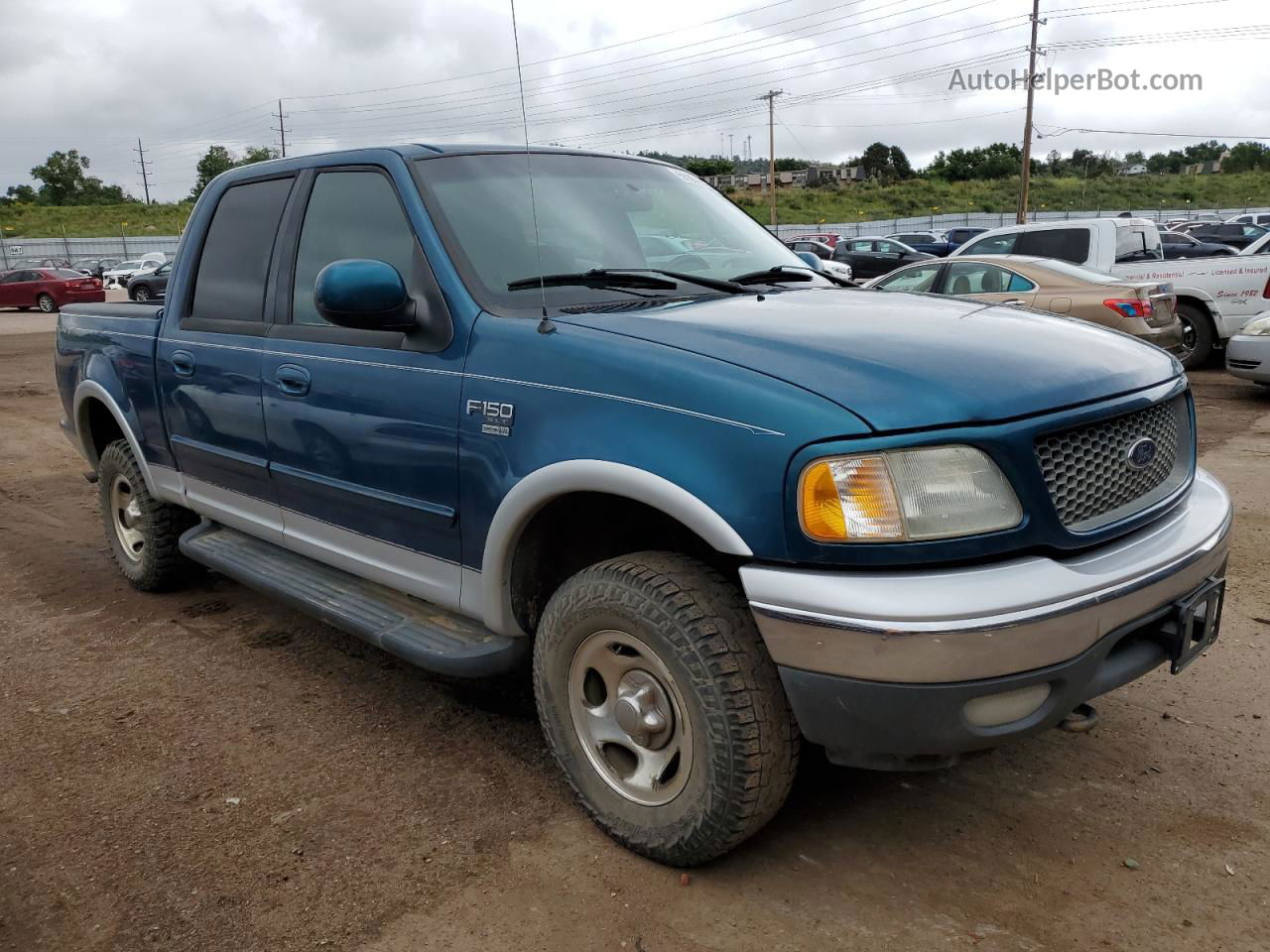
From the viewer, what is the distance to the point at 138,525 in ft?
16.1

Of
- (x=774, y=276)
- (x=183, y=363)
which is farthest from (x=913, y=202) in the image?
(x=183, y=363)

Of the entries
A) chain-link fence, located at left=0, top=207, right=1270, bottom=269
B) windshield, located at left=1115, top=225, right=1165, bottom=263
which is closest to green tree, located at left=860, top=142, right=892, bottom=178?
chain-link fence, located at left=0, top=207, right=1270, bottom=269

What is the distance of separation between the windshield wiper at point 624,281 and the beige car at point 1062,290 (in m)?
6.36

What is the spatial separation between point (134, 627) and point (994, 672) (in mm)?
3854

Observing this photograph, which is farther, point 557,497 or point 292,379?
point 292,379

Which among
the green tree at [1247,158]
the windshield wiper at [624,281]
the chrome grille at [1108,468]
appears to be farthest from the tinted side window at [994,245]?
the green tree at [1247,158]

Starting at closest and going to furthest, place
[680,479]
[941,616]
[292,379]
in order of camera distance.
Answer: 1. [941,616]
2. [680,479]
3. [292,379]

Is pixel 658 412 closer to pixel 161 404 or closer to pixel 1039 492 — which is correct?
pixel 1039 492

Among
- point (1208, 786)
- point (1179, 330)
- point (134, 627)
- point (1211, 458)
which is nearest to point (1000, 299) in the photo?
point (1179, 330)

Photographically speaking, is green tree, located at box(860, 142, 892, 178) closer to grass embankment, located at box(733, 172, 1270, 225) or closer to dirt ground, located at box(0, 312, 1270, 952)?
grass embankment, located at box(733, 172, 1270, 225)

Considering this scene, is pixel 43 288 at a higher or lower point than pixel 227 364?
lower

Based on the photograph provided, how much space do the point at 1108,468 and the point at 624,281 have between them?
57.3 inches

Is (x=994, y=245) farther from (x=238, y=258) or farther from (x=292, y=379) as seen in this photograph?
(x=292, y=379)

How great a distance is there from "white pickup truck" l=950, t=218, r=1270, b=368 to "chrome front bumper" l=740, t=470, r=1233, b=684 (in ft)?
31.3
